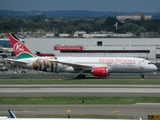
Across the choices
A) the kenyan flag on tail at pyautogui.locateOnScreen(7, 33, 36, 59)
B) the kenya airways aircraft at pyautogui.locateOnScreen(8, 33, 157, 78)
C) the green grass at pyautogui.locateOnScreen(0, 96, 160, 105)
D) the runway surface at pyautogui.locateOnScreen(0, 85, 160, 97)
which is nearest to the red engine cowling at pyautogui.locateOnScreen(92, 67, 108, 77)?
the kenya airways aircraft at pyautogui.locateOnScreen(8, 33, 157, 78)

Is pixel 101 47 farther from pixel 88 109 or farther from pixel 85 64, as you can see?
pixel 88 109

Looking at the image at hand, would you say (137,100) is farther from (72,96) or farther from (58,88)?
(58,88)

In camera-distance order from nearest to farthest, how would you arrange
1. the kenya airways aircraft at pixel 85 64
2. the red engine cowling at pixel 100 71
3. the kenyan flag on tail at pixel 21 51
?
the red engine cowling at pixel 100 71 → the kenya airways aircraft at pixel 85 64 → the kenyan flag on tail at pixel 21 51

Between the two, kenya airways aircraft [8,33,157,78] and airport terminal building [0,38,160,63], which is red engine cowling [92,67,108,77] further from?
airport terminal building [0,38,160,63]

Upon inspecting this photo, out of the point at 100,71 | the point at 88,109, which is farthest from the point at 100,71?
the point at 88,109

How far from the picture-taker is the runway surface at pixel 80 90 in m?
53.0

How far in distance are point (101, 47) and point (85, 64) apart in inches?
1472

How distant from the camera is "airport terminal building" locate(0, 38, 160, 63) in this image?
357 ft

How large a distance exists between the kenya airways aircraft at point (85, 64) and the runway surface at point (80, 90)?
13.7 m

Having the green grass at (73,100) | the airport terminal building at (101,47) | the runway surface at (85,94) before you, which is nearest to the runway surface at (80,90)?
the runway surface at (85,94)

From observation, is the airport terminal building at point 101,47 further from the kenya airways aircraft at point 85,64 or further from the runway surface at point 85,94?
the runway surface at point 85,94

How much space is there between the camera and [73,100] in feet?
157

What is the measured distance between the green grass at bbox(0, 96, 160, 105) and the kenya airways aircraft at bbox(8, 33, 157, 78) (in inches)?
935

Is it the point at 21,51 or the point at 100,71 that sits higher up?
the point at 21,51
